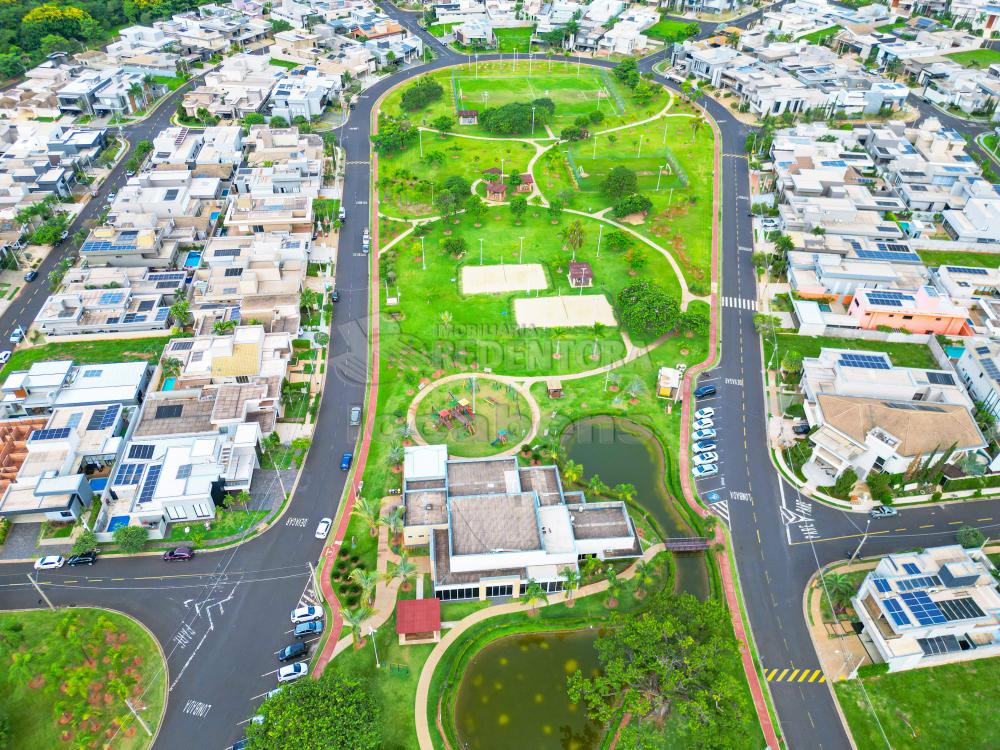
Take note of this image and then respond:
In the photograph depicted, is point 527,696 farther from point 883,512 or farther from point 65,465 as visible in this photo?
point 65,465

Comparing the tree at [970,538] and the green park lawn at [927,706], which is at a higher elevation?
the tree at [970,538]

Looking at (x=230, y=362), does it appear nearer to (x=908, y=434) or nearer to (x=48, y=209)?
(x=48, y=209)

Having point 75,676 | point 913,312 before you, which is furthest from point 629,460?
point 75,676

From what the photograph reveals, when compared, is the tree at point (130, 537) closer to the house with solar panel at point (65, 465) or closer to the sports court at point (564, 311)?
the house with solar panel at point (65, 465)

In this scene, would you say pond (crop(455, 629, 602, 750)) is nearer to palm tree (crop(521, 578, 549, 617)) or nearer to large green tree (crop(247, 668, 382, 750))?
palm tree (crop(521, 578, 549, 617))

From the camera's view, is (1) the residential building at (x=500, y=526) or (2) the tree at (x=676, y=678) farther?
(1) the residential building at (x=500, y=526)

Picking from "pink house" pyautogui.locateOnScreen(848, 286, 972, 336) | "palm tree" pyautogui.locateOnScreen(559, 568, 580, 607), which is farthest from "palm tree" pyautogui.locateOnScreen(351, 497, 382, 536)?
"pink house" pyautogui.locateOnScreen(848, 286, 972, 336)

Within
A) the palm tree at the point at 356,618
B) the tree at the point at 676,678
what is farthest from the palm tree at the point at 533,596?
the palm tree at the point at 356,618
